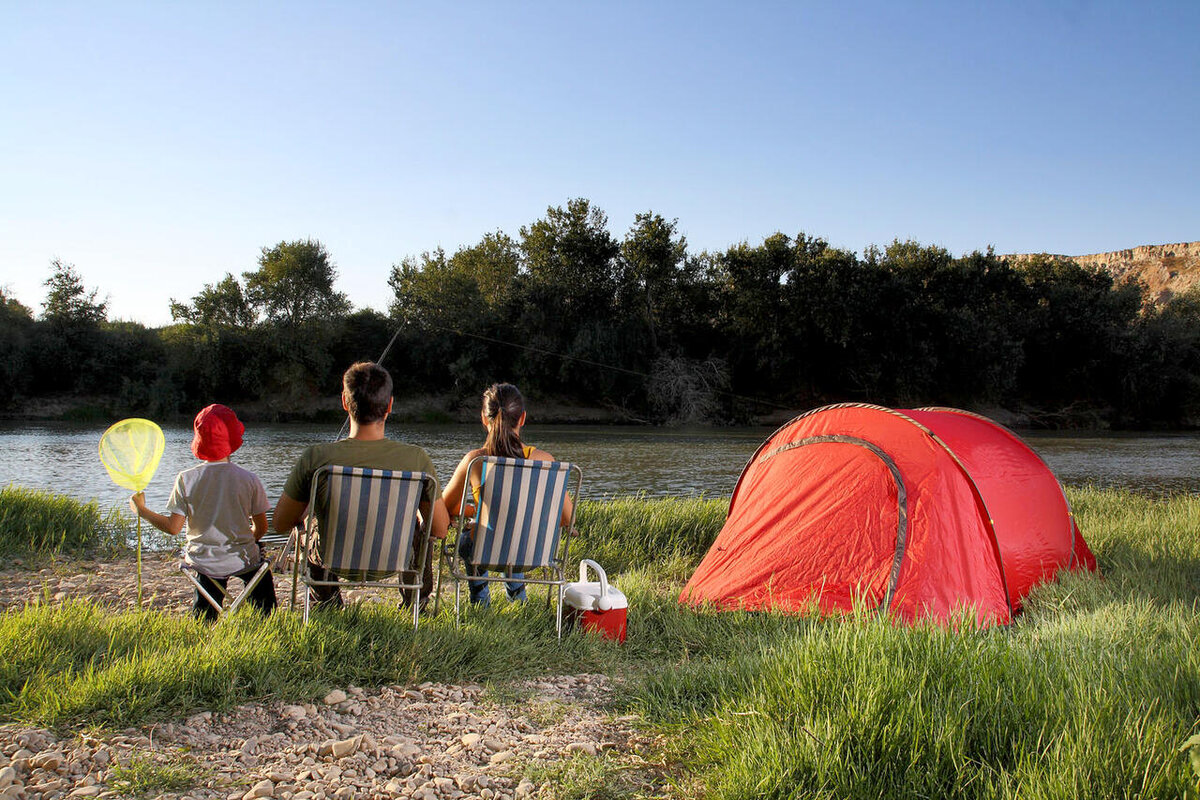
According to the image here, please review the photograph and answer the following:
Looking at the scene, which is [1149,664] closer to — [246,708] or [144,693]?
[246,708]

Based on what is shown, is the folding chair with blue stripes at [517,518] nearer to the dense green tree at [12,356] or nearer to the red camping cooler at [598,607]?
the red camping cooler at [598,607]

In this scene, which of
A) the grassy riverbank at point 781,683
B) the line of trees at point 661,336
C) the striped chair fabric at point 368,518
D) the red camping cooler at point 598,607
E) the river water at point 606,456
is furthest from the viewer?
the line of trees at point 661,336

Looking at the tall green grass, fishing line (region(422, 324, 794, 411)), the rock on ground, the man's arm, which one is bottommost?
the tall green grass

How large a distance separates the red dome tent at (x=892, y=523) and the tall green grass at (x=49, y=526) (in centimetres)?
598

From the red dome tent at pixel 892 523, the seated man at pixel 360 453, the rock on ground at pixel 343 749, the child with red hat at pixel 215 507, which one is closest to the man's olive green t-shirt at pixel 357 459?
the seated man at pixel 360 453

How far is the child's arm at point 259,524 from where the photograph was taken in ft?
14.3

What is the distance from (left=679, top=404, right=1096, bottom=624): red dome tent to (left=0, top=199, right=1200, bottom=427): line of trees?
2843 centimetres

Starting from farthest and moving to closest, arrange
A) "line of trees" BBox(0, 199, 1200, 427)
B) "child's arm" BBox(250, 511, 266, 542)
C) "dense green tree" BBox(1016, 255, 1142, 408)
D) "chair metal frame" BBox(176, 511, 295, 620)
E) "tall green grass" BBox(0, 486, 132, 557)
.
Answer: "dense green tree" BBox(1016, 255, 1142, 408), "line of trees" BBox(0, 199, 1200, 427), "tall green grass" BBox(0, 486, 132, 557), "child's arm" BBox(250, 511, 266, 542), "chair metal frame" BBox(176, 511, 295, 620)

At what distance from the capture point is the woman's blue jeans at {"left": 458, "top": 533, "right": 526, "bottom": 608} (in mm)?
4707

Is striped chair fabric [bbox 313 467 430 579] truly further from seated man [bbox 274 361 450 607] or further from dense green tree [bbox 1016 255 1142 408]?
dense green tree [bbox 1016 255 1142 408]

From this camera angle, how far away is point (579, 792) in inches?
106

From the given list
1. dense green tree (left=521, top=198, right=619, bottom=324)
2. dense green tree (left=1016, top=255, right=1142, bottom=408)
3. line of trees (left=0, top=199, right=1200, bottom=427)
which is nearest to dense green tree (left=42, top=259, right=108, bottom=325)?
line of trees (left=0, top=199, right=1200, bottom=427)

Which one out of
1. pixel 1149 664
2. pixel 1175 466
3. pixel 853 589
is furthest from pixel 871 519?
pixel 1175 466

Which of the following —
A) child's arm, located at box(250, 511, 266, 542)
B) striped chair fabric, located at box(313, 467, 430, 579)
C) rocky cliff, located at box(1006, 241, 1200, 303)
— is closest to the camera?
striped chair fabric, located at box(313, 467, 430, 579)
